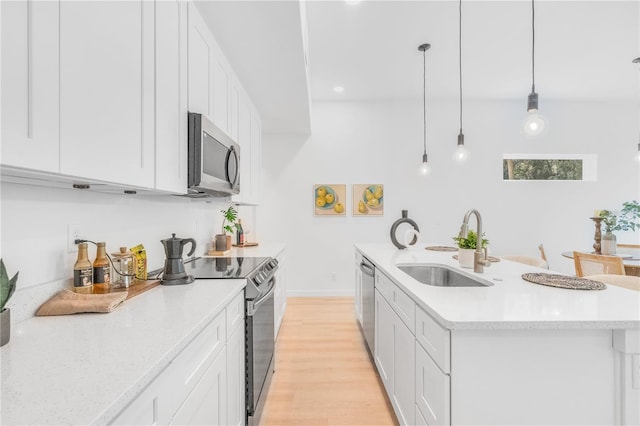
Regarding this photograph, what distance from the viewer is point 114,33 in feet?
3.50

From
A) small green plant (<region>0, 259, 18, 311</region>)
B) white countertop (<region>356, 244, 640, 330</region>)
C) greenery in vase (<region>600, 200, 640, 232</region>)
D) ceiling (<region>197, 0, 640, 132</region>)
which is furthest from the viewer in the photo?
greenery in vase (<region>600, 200, 640, 232</region>)

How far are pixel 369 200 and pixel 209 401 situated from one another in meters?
3.87

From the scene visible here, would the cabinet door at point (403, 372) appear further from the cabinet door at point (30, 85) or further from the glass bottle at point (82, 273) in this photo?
the cabinet door at point (30, 85)

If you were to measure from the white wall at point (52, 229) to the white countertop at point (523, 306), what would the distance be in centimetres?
148

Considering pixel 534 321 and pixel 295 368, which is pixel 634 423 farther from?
pixel 295 368

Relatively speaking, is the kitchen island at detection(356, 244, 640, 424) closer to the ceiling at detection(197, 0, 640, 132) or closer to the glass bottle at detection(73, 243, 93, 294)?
the glass bottle at detection(73, 243, 93, 294)

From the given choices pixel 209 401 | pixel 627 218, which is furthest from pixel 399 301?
pixel 627 218

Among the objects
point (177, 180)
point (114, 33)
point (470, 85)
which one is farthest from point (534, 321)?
point (470, 85)

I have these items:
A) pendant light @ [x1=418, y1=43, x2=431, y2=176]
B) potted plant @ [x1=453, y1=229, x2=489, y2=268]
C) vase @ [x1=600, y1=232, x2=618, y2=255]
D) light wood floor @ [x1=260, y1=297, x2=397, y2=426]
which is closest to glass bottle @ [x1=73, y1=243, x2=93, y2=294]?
light wood floor @ [x1=260, y1=297, x2=397, y2=426]

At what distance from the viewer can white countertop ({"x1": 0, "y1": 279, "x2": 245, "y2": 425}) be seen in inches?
22.8

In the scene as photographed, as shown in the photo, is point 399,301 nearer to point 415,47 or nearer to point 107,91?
point 107,91

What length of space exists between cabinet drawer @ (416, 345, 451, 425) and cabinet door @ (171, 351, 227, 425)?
85 centimetres

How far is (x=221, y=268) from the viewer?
6.70ft

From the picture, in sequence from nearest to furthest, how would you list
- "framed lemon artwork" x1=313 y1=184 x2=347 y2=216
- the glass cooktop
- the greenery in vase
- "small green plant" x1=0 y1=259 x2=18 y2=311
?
"small green plant" x1=0 y1=259 x2=18 y2=311 < the glass cooktop < the greenery in vase < "framed lemon artwork" x1=313 y1=184 x2=347 y2=216
